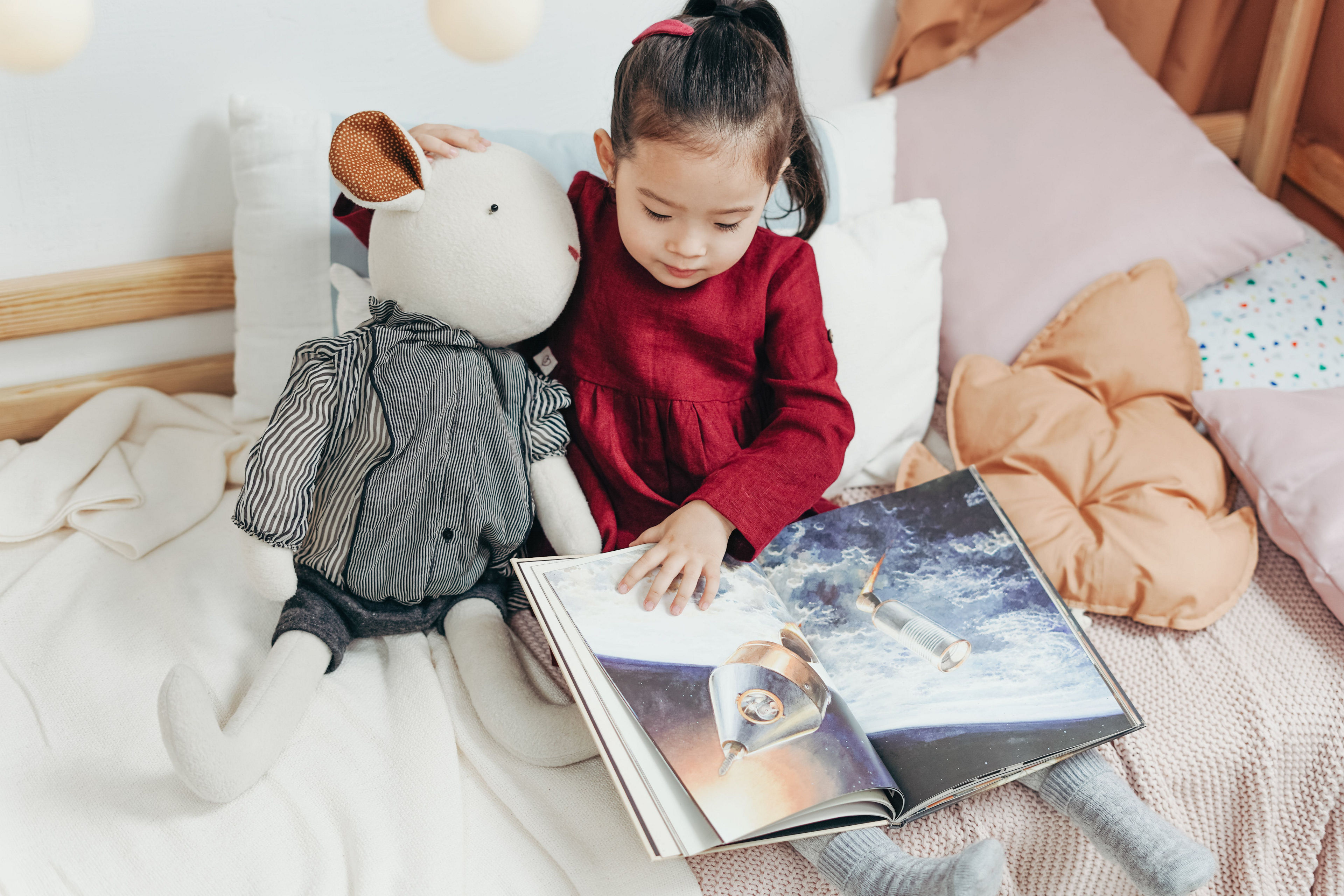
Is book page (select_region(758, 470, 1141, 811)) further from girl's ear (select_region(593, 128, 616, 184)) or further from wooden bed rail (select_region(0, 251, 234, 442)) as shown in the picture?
wooden bed rail (select_region(0, 251, 234, 442))

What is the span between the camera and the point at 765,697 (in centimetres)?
76

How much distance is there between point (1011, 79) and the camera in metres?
1.29

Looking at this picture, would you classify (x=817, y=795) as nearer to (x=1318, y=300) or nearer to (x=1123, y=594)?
(x=1123, y=594)

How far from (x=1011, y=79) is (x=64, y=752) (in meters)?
1.31

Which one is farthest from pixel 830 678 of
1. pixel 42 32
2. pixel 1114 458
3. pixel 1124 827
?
pixel 42 32

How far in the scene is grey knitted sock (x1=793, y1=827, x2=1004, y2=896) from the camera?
69cm

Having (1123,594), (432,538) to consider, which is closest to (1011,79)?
(1123,594)

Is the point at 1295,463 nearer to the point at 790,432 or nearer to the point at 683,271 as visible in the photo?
the point at 790,432

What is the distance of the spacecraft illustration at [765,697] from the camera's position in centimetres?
72

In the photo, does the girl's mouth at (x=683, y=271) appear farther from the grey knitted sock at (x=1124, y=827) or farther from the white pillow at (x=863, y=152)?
the grey knitted sock at (x=1124, y=827)

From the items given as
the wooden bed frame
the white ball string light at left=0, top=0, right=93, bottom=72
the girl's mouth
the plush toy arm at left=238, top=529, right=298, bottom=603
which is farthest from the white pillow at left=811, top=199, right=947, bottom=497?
the white ball string light at left=0, top=0, right=93, bottom=72

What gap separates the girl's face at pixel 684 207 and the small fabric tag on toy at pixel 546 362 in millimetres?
144

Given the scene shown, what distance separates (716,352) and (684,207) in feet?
0.61

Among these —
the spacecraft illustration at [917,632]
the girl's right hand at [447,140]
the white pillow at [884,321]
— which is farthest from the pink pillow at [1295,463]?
the girl's right hand at [447,140]
